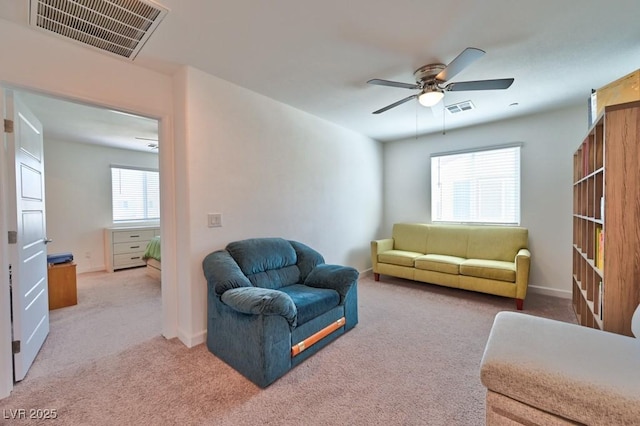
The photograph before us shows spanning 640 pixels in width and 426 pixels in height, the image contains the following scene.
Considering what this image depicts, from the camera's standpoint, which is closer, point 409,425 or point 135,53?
point 409,425

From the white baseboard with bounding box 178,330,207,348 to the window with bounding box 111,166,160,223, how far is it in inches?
149

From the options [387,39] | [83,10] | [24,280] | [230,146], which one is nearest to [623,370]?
[387,39]

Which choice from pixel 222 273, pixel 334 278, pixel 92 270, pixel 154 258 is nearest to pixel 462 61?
pixel 334 278

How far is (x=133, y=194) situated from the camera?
585 centimetres

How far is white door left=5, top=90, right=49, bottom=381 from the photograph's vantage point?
1907 mm

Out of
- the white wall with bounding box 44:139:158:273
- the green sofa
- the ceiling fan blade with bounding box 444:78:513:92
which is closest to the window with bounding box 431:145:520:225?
the green sofa

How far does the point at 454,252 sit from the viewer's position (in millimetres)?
4121

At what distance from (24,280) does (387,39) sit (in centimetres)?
329

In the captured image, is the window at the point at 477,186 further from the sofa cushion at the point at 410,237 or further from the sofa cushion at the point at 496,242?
the sofa cushion at the point at 410,237

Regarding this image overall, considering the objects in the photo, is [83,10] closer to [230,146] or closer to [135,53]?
[135,53]

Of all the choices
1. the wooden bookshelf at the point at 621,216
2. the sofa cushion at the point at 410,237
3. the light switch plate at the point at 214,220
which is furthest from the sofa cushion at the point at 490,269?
the light switch plate at the point at 214,220

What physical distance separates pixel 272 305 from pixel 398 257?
281 centimetres

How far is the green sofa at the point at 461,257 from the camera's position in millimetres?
3268

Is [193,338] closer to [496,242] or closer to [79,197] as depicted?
[496,242]
